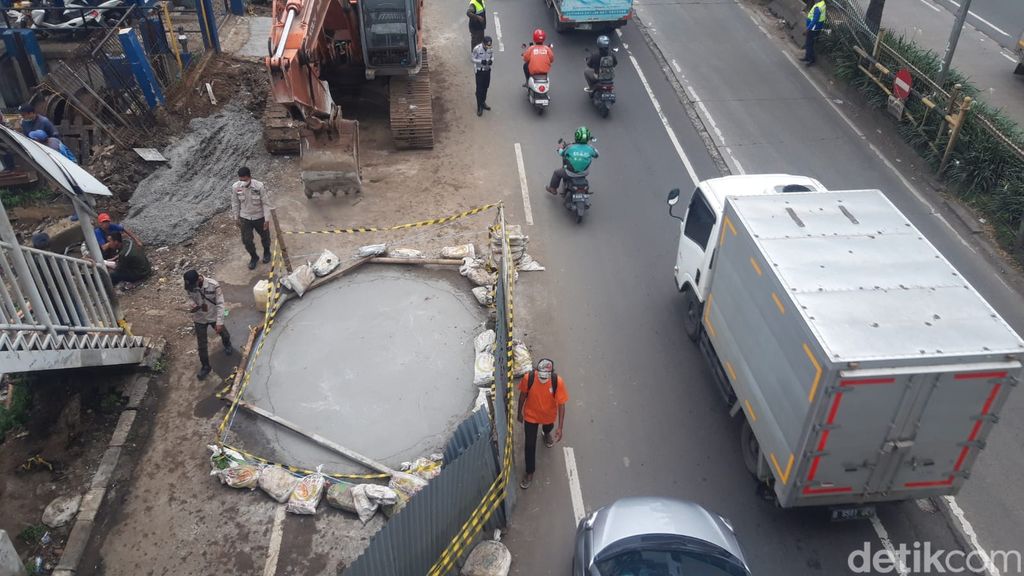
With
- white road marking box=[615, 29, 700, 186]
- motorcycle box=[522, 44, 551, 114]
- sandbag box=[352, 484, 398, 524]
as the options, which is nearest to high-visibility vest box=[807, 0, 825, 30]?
white road marking box=[615, 29, 700, 186]

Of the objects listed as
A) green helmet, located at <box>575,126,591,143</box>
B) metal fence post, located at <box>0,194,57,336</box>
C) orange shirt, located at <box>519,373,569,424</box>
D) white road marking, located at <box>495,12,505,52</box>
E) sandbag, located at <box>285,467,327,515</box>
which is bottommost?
sandbag, located at <box>285,467,327,515</box>

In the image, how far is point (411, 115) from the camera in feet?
50.7

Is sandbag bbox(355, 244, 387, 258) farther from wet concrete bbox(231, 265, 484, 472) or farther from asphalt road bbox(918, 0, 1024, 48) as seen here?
asphalt road bbox(918, 0, 1024, 48)

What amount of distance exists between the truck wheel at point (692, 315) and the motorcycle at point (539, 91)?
7.08m

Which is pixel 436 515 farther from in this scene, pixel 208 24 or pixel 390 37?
pixel 208 24

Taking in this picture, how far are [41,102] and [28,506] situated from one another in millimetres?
9520

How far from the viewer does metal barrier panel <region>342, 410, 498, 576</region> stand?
21.2 ft

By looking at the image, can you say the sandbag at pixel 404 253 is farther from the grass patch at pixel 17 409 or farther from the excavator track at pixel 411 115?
the grass patch at pixel 17 409

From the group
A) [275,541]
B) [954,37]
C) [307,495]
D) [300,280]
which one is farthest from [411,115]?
[954,37]

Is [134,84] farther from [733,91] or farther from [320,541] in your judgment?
[733,91]

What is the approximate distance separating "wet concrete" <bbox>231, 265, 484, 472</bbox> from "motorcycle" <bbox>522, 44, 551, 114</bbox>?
6.20 meters

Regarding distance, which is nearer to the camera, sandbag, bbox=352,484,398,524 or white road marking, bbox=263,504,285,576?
white road marking, bbox=263,504,285,576

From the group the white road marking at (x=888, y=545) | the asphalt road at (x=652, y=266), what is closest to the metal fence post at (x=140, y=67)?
the asphalt road at (x=652, y=266)

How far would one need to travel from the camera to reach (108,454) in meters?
9.29
